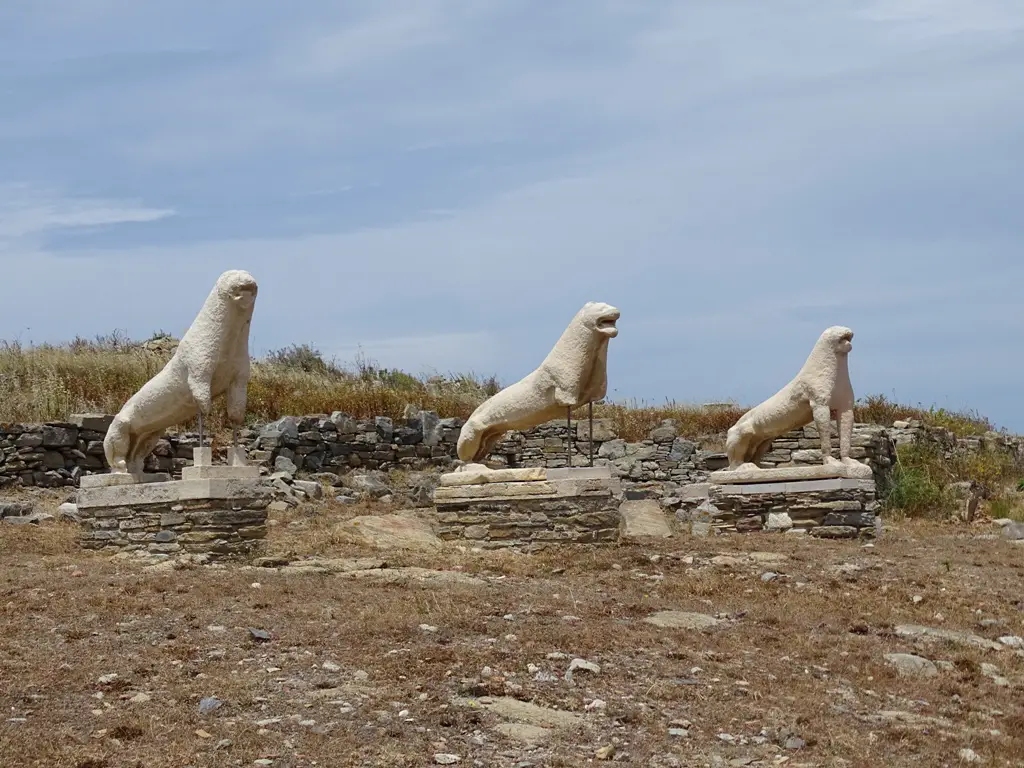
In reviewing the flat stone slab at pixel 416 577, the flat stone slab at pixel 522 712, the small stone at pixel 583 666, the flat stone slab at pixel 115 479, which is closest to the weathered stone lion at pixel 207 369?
the flat stone slab at pixel 115 479

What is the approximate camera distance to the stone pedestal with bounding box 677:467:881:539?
1425cm

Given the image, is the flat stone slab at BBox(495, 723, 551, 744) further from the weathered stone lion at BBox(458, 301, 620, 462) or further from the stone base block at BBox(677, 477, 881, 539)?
the stone base block at BBox(677, 477, 881, 539)

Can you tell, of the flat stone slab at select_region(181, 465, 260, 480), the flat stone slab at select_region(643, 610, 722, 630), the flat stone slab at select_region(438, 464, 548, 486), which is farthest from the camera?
the flat stone slab at select_region(438, 464, 548, 486)

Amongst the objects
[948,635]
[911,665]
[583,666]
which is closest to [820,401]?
[948,635]

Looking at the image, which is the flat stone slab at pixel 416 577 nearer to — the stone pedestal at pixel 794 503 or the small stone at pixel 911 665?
the small stone at pixel 911 665

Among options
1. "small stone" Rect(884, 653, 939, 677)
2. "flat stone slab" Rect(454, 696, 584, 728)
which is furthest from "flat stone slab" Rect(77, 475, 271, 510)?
"small stone" Rect(884, 653, 939, 677)

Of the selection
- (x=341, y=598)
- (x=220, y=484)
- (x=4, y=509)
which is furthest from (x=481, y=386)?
(x=341, y=598)

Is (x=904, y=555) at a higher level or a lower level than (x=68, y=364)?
→ lower

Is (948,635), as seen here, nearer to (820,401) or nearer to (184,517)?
(820,401)

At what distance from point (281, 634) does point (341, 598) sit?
116 centimetres

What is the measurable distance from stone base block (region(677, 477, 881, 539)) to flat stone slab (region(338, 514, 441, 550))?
3458 millimetres

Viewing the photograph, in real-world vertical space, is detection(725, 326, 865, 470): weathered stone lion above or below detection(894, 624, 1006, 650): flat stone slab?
above

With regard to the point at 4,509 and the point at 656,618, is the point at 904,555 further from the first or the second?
the point at 4,509

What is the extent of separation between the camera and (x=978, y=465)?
20.5 meters
